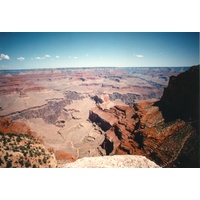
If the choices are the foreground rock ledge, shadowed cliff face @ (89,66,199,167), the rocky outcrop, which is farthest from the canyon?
the foreground rock ledge

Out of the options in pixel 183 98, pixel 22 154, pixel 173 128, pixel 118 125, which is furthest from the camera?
pixel 118 125

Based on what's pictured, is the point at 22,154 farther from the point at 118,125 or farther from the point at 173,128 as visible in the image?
the point at 118,125

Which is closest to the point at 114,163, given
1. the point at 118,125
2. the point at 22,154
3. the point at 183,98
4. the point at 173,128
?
the point at 22,154

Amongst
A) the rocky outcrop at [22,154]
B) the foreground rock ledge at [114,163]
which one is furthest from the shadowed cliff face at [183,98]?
the rocky outcrop at [22,154]

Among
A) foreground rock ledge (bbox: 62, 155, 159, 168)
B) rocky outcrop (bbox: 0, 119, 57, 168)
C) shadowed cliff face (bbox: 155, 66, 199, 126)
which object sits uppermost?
shadowed cliff face (bbox: 155, 66, 199, 126)

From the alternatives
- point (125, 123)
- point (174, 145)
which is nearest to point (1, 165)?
point (174, 145)

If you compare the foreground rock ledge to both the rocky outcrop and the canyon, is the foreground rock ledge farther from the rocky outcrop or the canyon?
the rocky outcrop

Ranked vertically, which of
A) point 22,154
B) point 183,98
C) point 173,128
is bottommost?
point 22,154

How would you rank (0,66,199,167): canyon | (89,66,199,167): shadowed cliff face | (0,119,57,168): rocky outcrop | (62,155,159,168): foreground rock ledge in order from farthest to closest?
(0,66,199,167): canyon → (89,66,199,167): shadowed cliff face → (62,155,159,168): foreground rock ledge → (0,119,57,168): rocky outcrop
